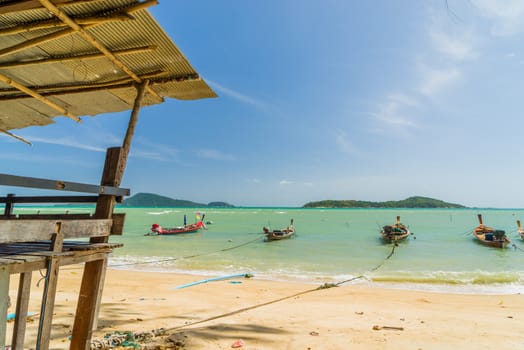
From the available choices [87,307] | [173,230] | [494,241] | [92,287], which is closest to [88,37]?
[92,287]

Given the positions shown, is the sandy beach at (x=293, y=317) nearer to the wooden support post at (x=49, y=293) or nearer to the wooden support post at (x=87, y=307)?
the wooden support post at (x=49, y=293)

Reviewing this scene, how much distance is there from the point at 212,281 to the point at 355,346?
7354 mm

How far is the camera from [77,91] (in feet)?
13.8

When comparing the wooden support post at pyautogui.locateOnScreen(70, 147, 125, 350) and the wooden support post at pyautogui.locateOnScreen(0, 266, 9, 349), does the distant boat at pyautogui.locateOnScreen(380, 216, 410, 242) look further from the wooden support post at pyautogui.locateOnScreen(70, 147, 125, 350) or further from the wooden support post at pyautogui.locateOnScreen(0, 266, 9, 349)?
the wooden support post at pyautogui.locateOnScreen(0, 266, 9, 349)

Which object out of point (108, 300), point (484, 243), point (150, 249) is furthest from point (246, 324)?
point (484, 243)

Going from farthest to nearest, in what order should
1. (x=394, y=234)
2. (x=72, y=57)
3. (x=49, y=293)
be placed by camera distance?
(x=394, y=234) < (x=72, y=57) < (x=49, y=293)

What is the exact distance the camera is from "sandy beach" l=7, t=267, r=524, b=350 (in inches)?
189

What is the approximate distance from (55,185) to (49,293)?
96 cm

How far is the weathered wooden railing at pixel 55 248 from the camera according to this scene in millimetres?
2236

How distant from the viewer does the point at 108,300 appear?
765cm

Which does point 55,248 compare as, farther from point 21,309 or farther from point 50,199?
point 50,199

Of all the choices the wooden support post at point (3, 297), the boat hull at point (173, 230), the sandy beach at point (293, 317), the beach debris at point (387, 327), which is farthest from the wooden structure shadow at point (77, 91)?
the boat hull at point (173, 230)

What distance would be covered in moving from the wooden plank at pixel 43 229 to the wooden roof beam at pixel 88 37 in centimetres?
195

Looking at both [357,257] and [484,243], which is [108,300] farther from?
[484,243]
